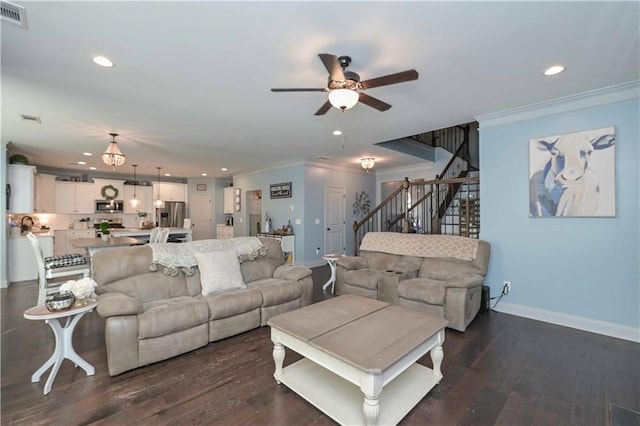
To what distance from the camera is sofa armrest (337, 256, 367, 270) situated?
177 inches

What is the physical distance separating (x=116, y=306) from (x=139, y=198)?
805cm

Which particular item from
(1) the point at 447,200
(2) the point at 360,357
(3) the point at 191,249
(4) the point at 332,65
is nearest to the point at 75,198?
(3) the point at 191,249

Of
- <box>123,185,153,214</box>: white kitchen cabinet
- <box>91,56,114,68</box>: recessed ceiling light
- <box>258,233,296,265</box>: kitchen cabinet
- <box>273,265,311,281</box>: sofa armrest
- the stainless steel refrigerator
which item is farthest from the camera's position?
the stainless steel refrigerator

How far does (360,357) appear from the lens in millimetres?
1710

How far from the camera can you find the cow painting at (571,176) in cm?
311

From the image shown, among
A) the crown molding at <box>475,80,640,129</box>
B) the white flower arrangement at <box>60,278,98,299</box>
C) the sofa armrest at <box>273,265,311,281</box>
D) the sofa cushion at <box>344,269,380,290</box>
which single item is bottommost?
the sofa cushion at <box>344,269,380,290</box>

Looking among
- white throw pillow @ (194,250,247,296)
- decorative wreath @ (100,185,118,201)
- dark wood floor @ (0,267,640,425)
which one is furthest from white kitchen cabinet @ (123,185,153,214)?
white throw pillow @ (194,250,247,296)

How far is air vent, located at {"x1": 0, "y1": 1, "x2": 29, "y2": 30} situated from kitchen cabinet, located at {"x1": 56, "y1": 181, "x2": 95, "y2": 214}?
25.3ft

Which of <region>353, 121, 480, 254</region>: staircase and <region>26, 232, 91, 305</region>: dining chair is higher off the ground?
<region>353, 121, 480, 254</region>: staircase

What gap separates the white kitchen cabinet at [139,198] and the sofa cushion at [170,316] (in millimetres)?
7566

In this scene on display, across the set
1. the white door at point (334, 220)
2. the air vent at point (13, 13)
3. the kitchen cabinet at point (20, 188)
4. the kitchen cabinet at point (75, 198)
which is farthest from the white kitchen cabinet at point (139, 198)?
the air vent at point (13, 13)

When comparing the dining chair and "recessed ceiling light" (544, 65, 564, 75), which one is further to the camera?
the dining chair

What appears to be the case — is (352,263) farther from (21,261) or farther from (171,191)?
(171,191)

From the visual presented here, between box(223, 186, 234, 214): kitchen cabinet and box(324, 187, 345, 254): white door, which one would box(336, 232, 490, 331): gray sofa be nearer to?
box(324, 187, 345, 254): white door
